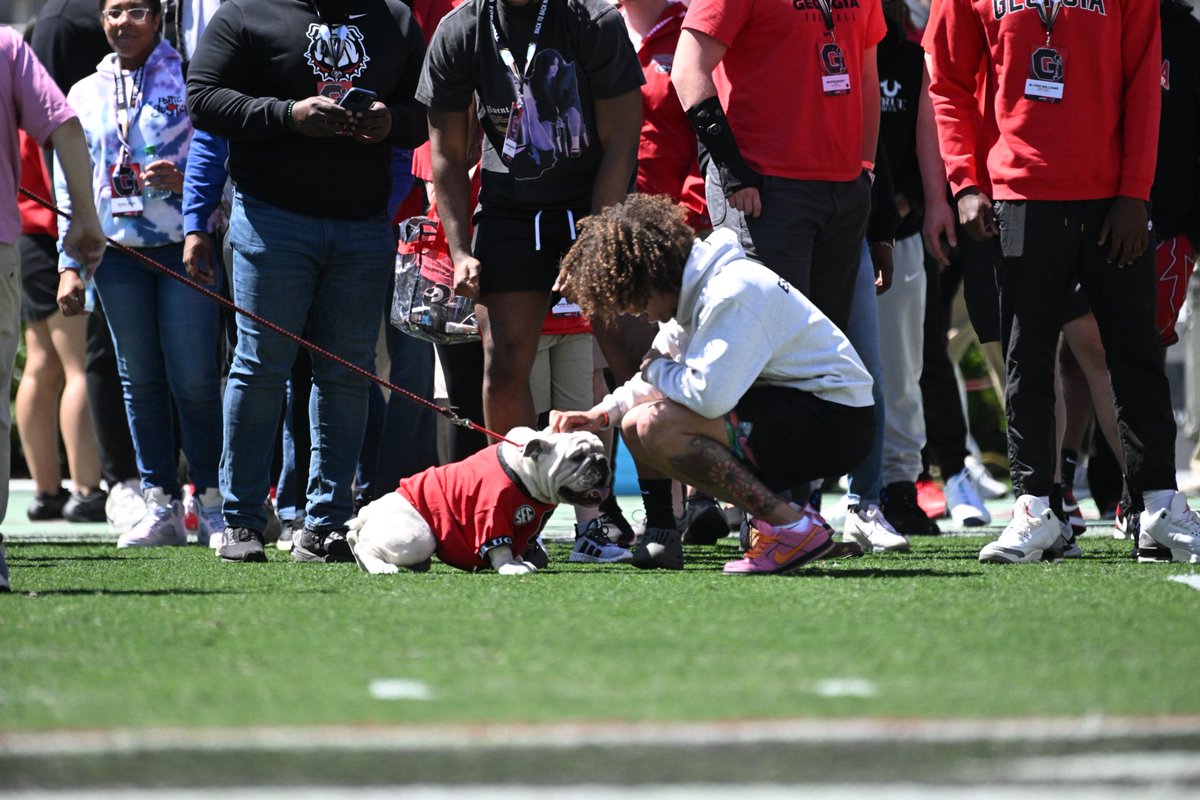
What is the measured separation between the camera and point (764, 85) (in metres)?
6.14

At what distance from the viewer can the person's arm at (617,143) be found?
19.5 feet

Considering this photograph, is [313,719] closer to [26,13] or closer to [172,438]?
[172,438]

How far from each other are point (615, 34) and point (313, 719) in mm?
3500

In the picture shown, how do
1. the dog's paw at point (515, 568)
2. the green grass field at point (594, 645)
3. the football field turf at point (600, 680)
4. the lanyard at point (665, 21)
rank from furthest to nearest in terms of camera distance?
the lanyard at point (665, 21) < the dog's paw at point (515, 568) < the green grass field at point (594, 645) < the football field turf at point (600, 680)

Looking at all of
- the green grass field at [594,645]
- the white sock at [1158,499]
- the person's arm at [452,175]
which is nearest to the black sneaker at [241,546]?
the green grass field at [594,645]

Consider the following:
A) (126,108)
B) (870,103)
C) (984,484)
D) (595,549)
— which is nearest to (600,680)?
(595,549)

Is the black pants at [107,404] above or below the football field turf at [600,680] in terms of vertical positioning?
below

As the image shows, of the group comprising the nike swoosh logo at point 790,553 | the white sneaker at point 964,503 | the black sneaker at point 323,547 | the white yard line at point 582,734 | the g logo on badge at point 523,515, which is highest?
the white yard line at point 582,734

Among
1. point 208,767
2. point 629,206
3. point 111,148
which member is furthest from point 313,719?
point 111,148

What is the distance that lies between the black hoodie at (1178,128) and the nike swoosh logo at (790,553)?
7.86ft

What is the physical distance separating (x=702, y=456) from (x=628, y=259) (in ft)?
2.20

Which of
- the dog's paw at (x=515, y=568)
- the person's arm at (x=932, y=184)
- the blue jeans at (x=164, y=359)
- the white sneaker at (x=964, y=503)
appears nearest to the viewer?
the dog's paw at (x=515, y=568)

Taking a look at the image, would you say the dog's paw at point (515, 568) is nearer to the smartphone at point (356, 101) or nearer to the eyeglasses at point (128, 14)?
the smartphone at point (356, 101)

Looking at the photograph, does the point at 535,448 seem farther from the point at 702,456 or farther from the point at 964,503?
the point at 964,503
